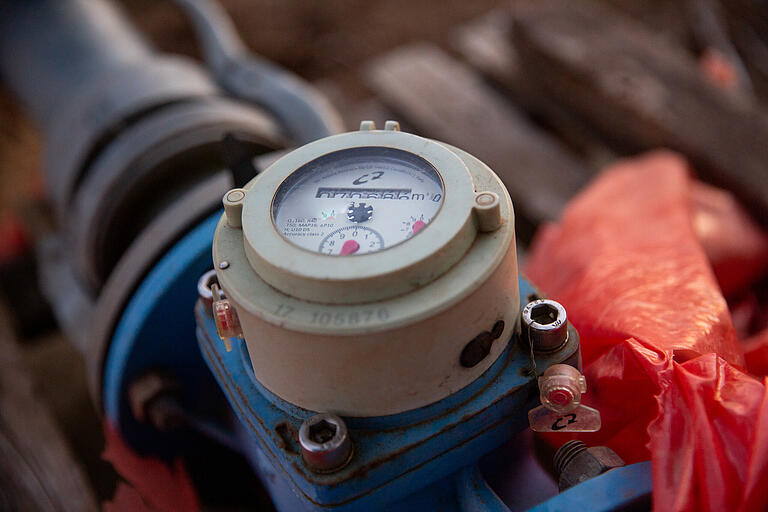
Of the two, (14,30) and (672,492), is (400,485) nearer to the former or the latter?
(672,492)

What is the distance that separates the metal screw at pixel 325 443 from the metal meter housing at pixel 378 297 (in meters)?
0.02

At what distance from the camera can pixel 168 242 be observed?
1.04 m

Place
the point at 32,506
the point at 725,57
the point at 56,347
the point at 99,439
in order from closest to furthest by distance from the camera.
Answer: the point at 32,506, the point at 99,439, the point at 725,57, the point at 56,347

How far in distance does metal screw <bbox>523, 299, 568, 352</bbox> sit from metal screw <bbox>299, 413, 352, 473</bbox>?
22 cm

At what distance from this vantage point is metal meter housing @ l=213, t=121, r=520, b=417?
0.62 meters

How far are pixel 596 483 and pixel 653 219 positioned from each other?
66 centimetres

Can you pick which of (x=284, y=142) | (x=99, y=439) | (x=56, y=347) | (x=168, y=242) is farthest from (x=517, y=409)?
(x=56, y=347)

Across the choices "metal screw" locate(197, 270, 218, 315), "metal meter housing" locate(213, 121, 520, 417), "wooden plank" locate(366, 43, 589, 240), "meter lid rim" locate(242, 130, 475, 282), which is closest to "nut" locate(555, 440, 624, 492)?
"metal meter housing" locate(213, 121, 520, 417)

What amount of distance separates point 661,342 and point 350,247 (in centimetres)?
39

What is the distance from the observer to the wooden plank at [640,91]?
140 centimetres

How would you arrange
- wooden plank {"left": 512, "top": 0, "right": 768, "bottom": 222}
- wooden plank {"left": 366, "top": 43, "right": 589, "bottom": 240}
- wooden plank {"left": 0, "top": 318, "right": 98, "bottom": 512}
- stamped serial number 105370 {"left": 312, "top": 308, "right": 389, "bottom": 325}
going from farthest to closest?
1. wooden plank {"left": 366, "top": 43, "right": 589, "bottom": 240}
2. wooden plank {"left": 512, "top": 0, "right": 768, "bottom": 222}
3. wooden plank {"left": 0, "top": 318, "right": 98, "bottom": 512}
4. stamped serial number 105370 {"left": 312, "top": 308, "right": 389, "bottom": 325}

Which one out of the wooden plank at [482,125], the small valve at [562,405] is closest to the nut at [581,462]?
the small valve at [562,405]

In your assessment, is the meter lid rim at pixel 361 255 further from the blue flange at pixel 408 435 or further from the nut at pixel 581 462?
the nut at pixel 581 462

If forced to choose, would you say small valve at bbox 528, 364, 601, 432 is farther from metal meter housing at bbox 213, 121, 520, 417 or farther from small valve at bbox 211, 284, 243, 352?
small valve at bbox 211, 284, 243, 352
